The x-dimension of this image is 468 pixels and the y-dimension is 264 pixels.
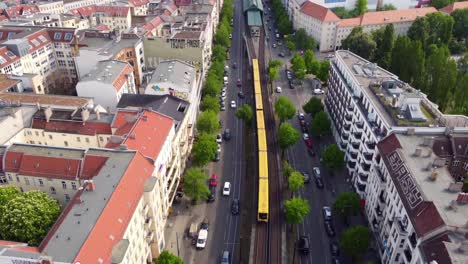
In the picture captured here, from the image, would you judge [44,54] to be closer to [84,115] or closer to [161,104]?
[84,115]

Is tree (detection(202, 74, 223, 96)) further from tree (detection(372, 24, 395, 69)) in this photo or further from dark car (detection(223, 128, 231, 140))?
tree (detection(372, 24, 395, 69))

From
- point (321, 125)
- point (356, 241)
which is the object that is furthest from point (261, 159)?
point (356, 241)

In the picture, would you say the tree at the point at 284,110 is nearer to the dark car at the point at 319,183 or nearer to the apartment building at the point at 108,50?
the dark car at the point at 319,183

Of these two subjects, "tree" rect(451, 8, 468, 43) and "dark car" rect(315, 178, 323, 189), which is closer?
"dark car" rect(315, 178, 323, 189)

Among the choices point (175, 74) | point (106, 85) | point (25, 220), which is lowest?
point (25, 220)

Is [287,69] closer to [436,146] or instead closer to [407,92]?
[407,92]

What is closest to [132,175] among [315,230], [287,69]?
[315,230]

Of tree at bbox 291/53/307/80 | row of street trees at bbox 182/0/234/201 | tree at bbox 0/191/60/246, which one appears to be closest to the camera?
tree at bbox 0/191/60/246

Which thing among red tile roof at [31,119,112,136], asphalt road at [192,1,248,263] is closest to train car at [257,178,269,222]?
asphalt road at [192,1,248,263]
